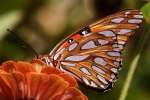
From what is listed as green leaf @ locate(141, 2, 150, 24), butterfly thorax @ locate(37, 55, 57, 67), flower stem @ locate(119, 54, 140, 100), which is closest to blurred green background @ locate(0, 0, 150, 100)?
green leaf @ locate(141, 2, 150, 24)

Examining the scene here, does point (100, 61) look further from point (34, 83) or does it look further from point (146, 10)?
point (34, 83)

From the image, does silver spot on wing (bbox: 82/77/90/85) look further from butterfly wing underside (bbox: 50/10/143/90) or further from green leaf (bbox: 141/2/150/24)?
green leaf (bbox: 141/2/150/24)

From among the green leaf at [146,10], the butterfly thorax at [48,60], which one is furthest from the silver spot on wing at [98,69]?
the green leaf at [146,10]

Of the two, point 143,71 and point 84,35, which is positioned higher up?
point 84,35

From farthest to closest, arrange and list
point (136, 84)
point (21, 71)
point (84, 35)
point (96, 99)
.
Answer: point (136, 84), point (96, 99), point (84, 35), point (21, 71)

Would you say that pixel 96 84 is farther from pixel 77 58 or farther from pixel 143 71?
pixel 143 71

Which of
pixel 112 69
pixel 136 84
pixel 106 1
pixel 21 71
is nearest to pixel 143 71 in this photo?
pixel 136 84
